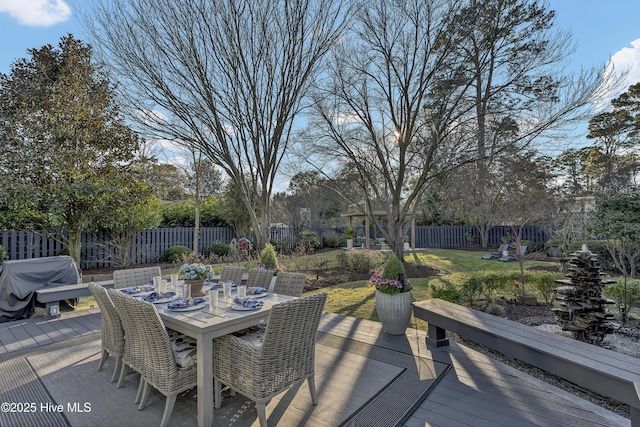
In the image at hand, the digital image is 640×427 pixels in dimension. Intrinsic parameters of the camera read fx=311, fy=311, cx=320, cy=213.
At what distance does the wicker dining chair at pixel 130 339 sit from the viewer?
2477 mm

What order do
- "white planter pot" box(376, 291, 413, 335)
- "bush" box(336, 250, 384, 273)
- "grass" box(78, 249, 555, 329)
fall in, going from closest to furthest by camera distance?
1. "white planter pot" box(376, 291, 413, 335)
2. "grass" box(78, 249, 555, 329)
3. "bush" box(336, 250, 384, 273)

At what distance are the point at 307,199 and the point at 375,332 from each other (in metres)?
18.4

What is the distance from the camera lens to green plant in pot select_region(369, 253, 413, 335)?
3.96m

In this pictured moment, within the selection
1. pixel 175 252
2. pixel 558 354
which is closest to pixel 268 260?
pixel 558 354

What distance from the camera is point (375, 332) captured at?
4.18m

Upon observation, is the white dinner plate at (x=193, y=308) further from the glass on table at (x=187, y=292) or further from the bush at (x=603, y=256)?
the bush at (x=603, y=256)

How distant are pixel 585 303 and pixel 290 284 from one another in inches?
134

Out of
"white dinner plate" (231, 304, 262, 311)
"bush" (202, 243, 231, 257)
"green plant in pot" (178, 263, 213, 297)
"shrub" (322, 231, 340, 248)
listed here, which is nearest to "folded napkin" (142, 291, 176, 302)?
"green plant in pot" (178, 263, 213, 297)

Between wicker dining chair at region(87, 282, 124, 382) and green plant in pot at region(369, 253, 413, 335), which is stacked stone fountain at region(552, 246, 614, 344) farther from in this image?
wicker dining chair at region(87, 282, 124, 382)

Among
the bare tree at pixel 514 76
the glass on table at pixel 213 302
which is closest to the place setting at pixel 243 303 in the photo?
the glass on table at pixel 213 302

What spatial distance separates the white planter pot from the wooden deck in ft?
0.41

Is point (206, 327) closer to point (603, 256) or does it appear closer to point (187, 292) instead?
point (187, 292)

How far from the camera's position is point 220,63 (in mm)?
5586

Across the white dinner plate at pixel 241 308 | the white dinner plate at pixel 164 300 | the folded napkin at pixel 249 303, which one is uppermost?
the folded napkin at pixel 249 303
